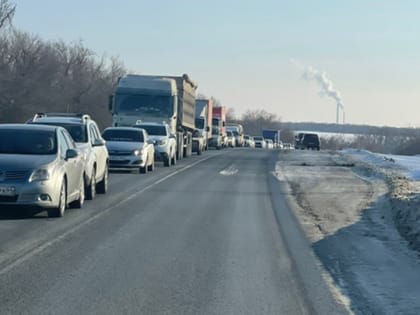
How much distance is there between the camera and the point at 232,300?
30.1 ft

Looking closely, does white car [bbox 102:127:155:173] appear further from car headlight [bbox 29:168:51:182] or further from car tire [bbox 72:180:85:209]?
car headlight [bbox 29:168:51:182]

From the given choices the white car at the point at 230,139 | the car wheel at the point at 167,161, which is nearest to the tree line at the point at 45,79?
the white car at the point at 230,139

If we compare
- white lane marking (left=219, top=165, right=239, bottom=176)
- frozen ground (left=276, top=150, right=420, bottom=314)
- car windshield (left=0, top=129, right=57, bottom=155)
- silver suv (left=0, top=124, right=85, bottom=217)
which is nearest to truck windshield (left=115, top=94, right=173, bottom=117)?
white lane marking (left=219, top=165, right=239, bottom=176)

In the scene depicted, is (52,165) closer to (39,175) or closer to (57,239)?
(39,175)

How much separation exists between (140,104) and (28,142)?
23223 millimetres

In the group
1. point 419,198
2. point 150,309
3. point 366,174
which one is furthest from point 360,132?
point 150,309

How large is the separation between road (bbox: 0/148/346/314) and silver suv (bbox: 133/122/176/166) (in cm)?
1664

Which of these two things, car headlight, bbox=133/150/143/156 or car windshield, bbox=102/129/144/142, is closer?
car headlight, bbox=133/150/143/156

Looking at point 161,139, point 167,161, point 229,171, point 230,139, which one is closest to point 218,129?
point 230,139

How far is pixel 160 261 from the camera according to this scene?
11.6 meters

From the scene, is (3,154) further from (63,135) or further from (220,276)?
(220,276)

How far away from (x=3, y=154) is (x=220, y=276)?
6843 millimetres

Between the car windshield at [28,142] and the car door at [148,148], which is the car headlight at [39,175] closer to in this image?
the car windshield at [28,142]

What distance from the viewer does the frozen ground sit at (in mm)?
9836
